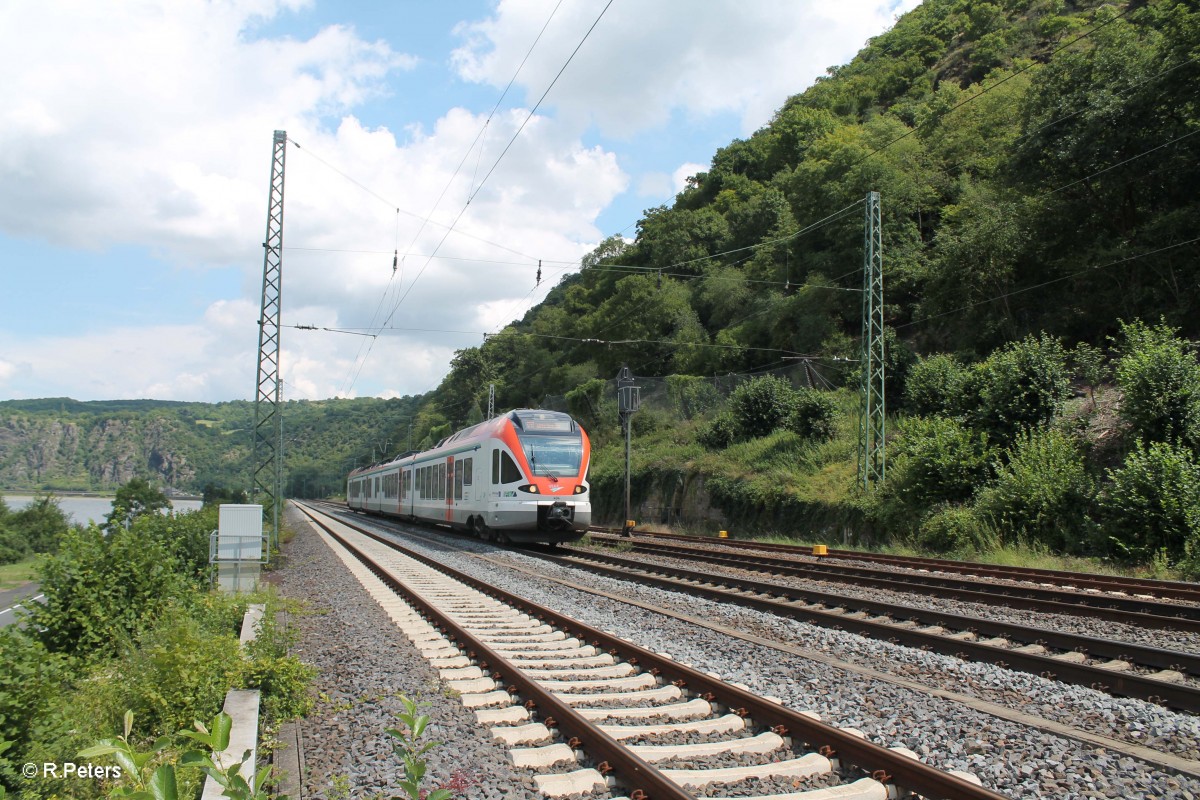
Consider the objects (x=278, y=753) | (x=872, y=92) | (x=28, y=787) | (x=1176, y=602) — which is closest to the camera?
(x=28, y=787)

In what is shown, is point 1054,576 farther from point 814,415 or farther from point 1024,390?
point 814,415

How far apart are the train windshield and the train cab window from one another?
0.37 m

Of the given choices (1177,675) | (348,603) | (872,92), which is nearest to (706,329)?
(872,92)

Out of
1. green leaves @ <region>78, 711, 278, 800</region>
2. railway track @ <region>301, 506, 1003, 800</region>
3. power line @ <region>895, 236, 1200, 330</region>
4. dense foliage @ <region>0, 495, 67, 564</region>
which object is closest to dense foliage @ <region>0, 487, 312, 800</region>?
railway track @ <region>301, 506, 1003, 800</region>

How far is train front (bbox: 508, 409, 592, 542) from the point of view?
1883cm

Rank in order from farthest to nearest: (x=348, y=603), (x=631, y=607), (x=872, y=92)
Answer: (x=872, y=92) → (x=348, y=603) → (x=631, y=607)

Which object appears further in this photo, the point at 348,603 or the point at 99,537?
the point at 348,603

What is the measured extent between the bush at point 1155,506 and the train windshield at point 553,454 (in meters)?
11.0

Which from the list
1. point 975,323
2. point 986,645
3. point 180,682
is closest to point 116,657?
point 180,682

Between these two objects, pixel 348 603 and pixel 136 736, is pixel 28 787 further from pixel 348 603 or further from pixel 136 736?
pixel 348 603

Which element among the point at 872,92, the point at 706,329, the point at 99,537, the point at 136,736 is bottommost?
the point at 136,736

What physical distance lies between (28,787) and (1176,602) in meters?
11.0

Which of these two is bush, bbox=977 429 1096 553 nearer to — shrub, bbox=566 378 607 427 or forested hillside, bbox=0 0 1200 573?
forested hillside, bbox=0 0 1200 573

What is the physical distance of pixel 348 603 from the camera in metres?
11.3
